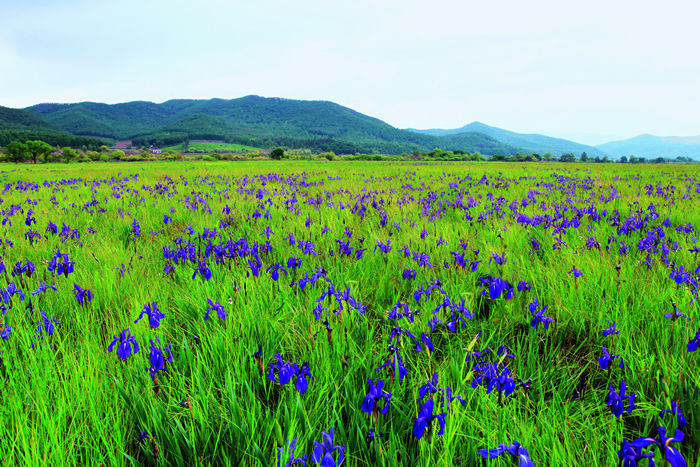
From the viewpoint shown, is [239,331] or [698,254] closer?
[239,331]

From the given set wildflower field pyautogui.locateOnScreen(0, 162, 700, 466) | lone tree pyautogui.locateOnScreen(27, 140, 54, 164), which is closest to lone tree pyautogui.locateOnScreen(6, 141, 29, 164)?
lone tree pyautogui.locateOnScreen(27, 140, 54, 164)

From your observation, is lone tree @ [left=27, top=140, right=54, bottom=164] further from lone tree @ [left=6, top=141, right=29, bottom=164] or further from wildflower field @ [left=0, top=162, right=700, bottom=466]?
wildflower field @ [left=0, top=162, right=700, bottom=466]

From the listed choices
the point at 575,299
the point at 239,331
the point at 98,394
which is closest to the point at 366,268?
the point at 239,331

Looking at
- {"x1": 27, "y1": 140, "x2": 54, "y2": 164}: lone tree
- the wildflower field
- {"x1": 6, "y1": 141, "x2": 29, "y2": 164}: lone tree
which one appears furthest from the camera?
{"x1": 27, "y1": 140, "x2": 54, "y2": 164}: lone tree

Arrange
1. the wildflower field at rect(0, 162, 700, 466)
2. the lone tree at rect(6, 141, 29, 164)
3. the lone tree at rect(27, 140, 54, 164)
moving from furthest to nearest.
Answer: the lone tree at rect(27, 140, 54, 164) < the lone tree at rect(6, 141, 29, 164) < the wildflower field at rect(0, 162, 700, 466)

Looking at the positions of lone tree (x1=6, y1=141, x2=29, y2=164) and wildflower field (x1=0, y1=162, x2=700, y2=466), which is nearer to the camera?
wildflower field (x1=0, y1=162, x2=700, y2=466)

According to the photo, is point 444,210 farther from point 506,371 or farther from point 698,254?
point 506,371

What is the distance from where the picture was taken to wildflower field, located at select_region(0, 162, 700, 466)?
125 cm

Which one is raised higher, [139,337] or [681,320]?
[681,320]

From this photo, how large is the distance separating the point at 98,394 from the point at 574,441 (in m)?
2.06

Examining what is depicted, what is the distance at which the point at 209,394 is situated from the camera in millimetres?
1462

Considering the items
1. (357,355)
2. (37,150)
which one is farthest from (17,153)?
(357,355)

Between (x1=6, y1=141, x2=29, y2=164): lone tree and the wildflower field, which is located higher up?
(x1=6, y1=141, x2=29, y2=164): lone tree

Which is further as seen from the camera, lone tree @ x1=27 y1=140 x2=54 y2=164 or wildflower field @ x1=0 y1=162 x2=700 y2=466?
lone tree @ x1=27 y1=140 x2=54 y2=164
